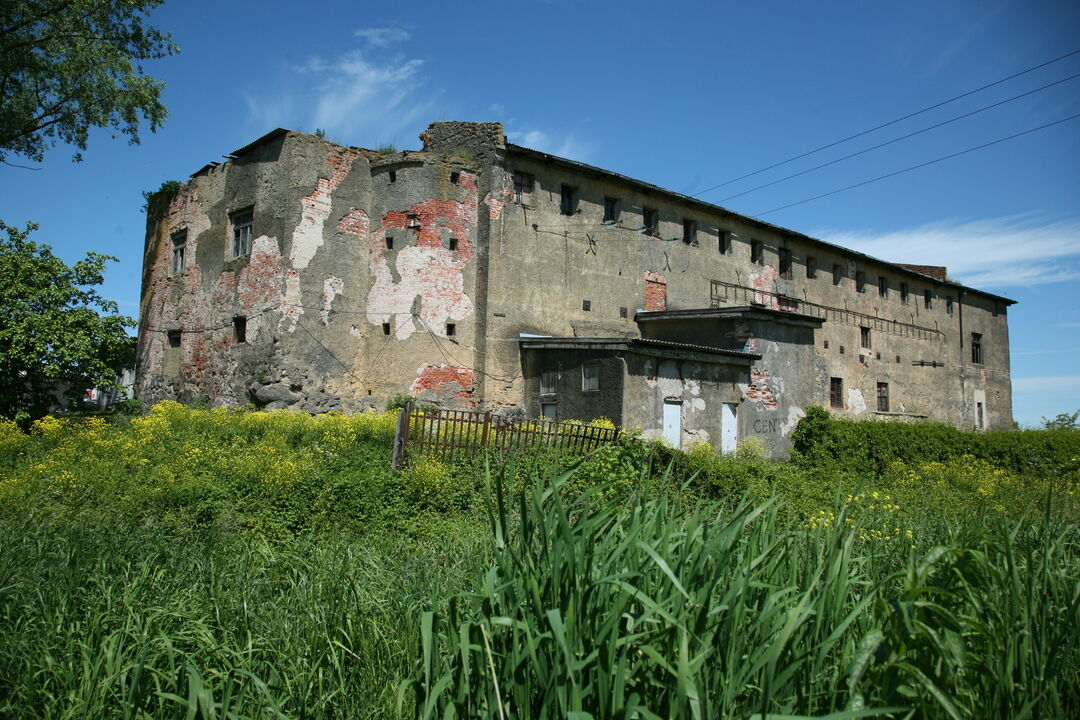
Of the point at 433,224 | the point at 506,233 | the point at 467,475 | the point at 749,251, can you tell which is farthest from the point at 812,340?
the point at 467,475

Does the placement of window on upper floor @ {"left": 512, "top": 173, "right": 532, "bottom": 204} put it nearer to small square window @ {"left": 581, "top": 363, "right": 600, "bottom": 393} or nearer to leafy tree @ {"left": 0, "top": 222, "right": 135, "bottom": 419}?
small square window @ {"left": 581, "top": 363, "right": 600, "bottom": 393}

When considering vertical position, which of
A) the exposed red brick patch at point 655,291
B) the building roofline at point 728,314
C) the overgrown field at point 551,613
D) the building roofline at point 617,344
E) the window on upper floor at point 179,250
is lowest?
the overgrown field at point 551,613

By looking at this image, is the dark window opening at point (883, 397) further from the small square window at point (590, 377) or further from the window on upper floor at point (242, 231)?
the window on upper floor at point (242, 231)

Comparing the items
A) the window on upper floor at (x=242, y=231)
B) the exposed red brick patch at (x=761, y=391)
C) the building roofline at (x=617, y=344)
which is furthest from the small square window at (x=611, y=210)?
the window on upper floor at (x=242, y=231)

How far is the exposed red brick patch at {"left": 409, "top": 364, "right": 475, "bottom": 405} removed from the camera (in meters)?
20.0

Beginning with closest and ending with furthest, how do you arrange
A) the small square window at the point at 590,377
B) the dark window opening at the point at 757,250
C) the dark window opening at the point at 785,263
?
the small square window at the point at 590,377, the dark window opening at the point at 757,250, the dark window opening at the point at 785,263

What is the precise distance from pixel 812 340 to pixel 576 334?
784cm

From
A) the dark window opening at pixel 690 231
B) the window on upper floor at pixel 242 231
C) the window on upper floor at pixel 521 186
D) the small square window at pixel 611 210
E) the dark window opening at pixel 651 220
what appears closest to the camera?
the window on upper floor at pixel 242 231

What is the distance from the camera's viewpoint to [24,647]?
420 cm

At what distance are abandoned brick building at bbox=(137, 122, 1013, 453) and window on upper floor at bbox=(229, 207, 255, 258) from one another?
7 centimetres

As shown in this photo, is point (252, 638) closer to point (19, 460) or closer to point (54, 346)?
Answer: point (19, 460)

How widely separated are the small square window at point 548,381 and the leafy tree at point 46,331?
33.7 ft

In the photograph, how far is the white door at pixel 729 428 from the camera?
769 inches

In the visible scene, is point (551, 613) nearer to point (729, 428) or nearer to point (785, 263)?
point (729, 428)
